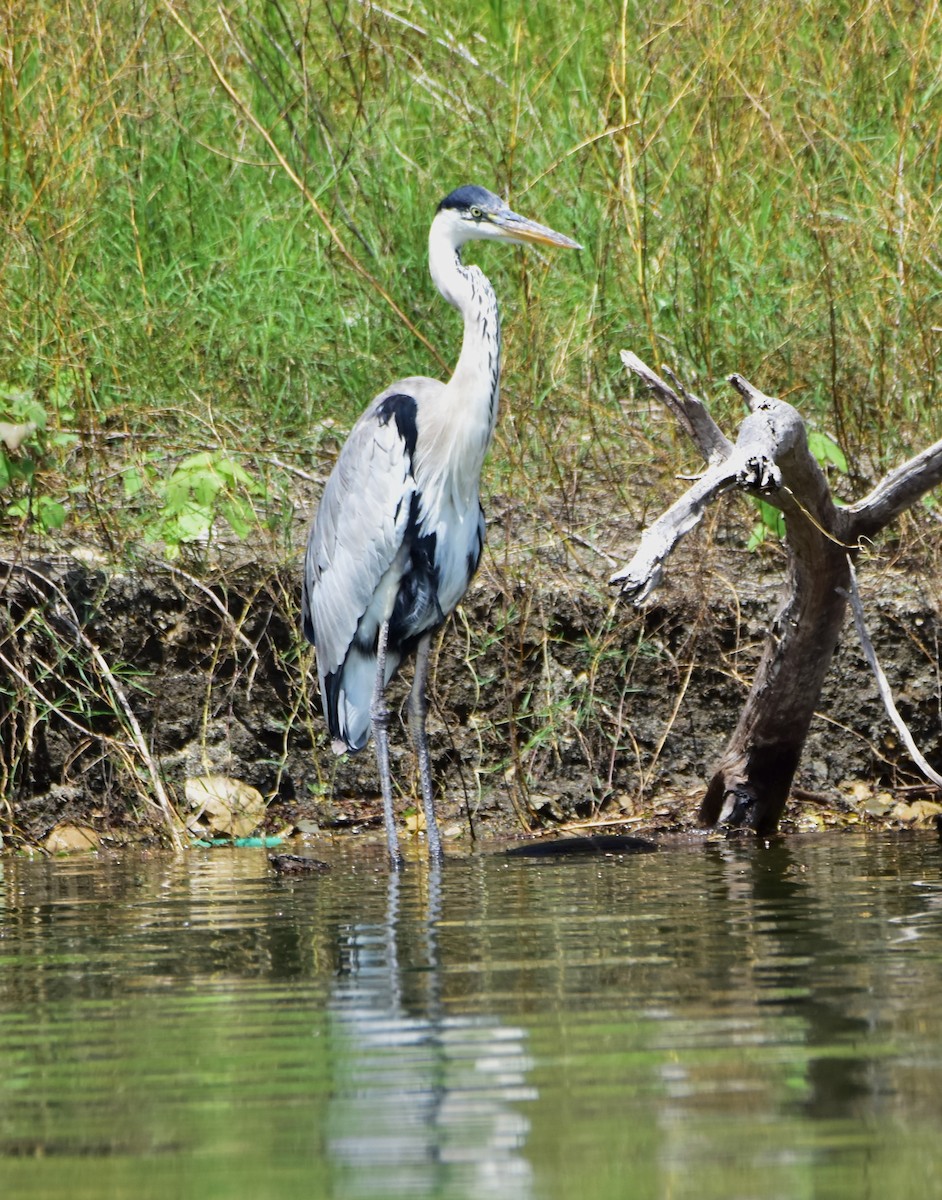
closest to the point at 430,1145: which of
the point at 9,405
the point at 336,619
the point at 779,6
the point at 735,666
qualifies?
the point at 336,619

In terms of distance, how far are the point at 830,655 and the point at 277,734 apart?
92.4 inches

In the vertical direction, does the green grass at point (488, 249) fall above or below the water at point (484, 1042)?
above

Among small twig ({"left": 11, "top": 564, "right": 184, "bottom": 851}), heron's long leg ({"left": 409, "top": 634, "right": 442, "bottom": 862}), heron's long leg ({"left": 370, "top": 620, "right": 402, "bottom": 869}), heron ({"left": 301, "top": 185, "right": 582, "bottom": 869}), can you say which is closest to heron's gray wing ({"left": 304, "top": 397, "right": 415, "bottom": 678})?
heron ({"left": 301, "top": 185, "right": 582, "bottom": 869})

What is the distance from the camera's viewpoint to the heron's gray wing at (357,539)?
622cm

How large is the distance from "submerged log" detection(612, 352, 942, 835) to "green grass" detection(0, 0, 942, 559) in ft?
5.32

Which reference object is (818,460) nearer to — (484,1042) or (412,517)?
(412,517)

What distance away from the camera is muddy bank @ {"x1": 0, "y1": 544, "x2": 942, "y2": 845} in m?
6.60

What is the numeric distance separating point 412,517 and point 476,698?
87 centimetres

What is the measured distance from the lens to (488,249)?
8.31 m

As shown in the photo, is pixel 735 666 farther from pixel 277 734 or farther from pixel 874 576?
pixel 277 734

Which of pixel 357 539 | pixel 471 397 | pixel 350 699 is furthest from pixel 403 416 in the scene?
pixel 350 699

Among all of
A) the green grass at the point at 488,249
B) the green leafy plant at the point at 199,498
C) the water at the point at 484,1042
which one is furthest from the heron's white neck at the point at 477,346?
the water at the point at 484,1042

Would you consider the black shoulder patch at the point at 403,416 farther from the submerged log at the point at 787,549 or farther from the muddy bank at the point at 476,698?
the submerged log at the point at 787,549

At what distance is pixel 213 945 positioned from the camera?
4008mm
